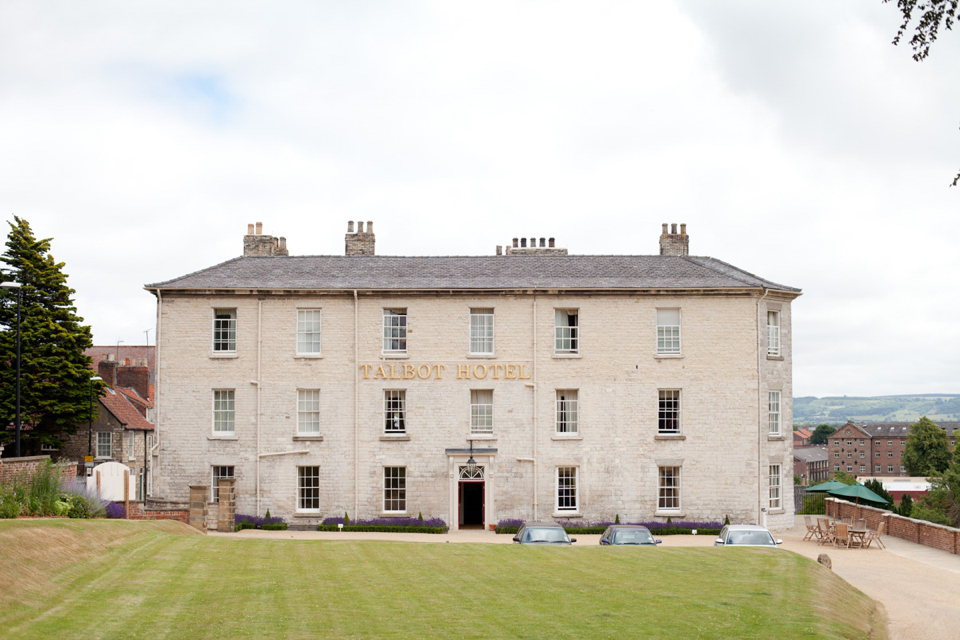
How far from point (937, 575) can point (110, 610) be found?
2317 centimetres

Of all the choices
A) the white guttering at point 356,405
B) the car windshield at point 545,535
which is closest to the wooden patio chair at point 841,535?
the car windshield at point 545,535

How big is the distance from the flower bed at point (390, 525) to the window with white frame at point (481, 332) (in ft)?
24.6

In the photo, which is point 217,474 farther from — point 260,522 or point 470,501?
point 470,501

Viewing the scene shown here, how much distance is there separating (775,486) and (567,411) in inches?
384

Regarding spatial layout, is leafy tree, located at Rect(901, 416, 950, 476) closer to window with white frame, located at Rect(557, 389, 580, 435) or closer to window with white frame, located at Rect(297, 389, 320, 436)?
window with white frame, located at Rect(557, 389, 580, 435)

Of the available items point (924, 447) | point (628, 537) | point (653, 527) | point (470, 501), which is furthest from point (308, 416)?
point (924, 447)

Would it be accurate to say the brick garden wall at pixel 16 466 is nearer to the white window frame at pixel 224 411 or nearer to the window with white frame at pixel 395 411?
the white window frame at pixel 224 411

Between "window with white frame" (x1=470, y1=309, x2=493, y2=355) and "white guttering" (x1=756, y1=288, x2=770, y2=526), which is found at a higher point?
"window with white frame" (x1=470, y1=309, x2=493, y2=355)

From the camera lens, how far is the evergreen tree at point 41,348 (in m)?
46.0

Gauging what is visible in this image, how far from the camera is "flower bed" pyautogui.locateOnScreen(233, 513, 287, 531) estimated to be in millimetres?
37969

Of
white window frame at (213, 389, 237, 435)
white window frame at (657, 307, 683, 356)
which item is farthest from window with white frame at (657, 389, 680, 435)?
white window frame at (213, 389, 237, 435)

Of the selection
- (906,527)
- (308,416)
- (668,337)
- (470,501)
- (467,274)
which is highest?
(467,274)

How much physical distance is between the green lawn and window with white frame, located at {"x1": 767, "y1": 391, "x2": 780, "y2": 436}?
16.7 m

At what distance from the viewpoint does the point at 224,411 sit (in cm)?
3981
